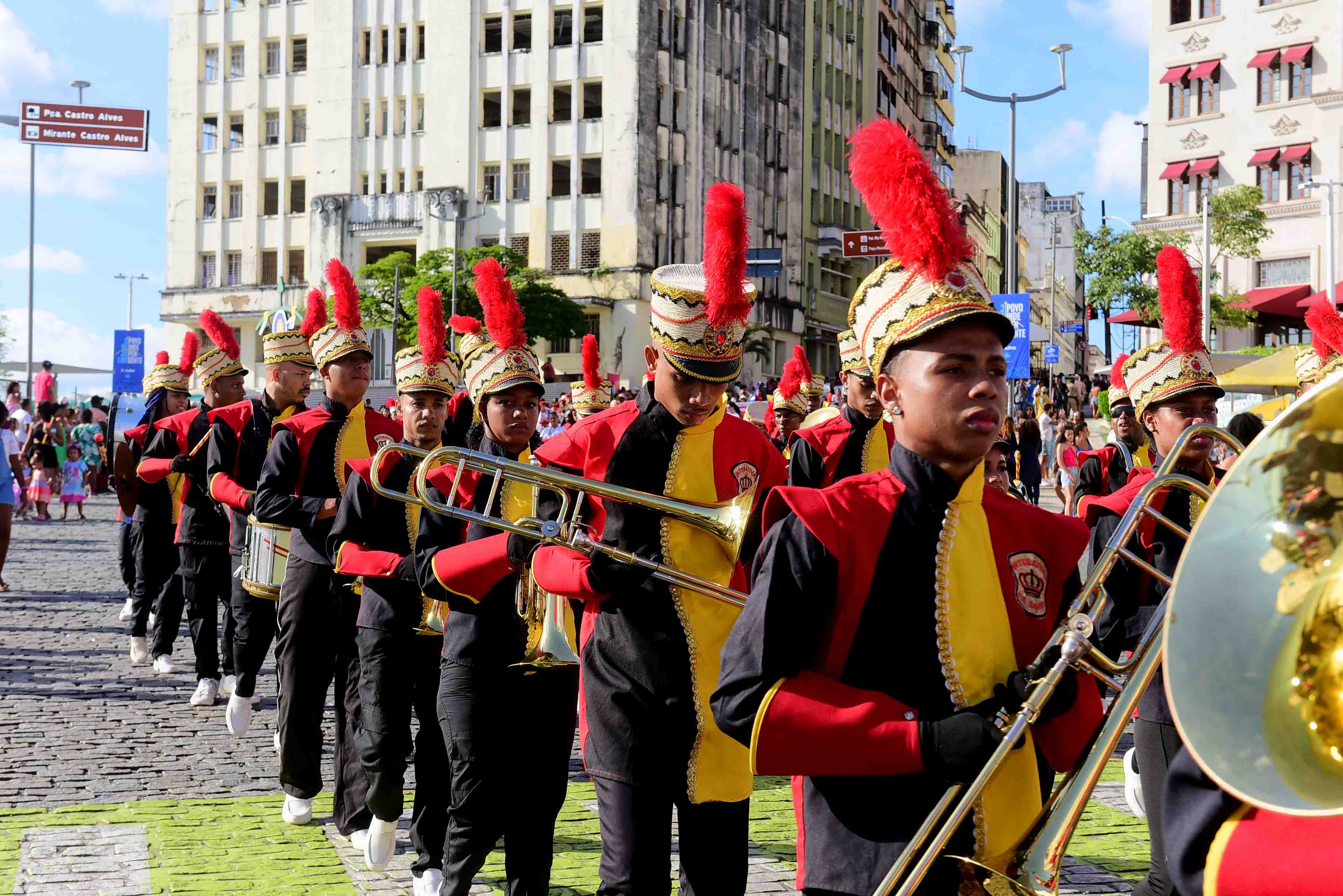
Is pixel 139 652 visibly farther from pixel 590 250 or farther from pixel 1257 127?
pixel 1257 127

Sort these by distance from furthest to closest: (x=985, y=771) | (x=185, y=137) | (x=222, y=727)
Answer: (x=185, y=137) < (x=222, y=727) < (x=985, y=771)

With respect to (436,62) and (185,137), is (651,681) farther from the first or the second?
(185,137)

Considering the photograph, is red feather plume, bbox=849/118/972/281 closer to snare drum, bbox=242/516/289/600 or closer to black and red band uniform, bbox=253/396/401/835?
black and red band uniform, bbox=253/396/401/835

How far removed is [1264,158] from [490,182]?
2921 cm

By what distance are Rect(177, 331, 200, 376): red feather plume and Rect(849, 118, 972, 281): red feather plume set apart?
9.97 m

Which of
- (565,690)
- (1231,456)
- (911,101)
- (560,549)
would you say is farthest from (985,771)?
(911,101)

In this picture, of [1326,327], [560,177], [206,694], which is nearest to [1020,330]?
[1326,327]

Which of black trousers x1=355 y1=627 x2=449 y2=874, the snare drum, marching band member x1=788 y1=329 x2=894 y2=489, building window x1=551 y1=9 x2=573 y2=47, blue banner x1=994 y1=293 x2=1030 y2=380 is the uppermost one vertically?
building window x1=551 y1=9 x2=573 y2=47

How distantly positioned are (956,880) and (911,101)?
90.8 meters

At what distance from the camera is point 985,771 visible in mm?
2559

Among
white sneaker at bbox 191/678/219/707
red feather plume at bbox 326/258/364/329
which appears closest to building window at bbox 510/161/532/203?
white sneaker at bbox 191/678/219/707

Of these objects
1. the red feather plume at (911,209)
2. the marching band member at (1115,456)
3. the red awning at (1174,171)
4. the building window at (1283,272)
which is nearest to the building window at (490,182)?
the red awning at (1174,171)

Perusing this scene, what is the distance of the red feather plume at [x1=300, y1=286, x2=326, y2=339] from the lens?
8.23 meters

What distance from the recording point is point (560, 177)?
5972 cm
